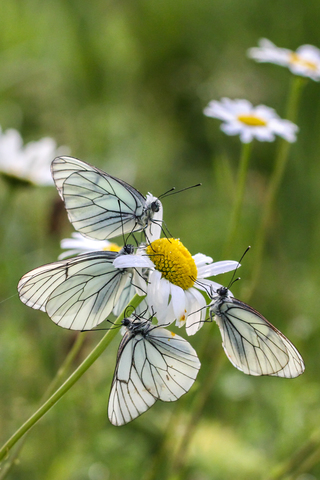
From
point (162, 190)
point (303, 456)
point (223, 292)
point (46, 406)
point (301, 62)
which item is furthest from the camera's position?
point (162, 190)

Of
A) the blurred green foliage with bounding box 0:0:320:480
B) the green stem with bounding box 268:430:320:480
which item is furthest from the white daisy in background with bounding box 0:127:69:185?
the green stem with bounding box 268:430:320:480

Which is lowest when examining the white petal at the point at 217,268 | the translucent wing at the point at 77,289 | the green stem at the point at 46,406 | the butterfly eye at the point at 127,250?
the green stem at the point at 46,406

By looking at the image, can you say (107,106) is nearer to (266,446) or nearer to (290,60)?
(290,60)

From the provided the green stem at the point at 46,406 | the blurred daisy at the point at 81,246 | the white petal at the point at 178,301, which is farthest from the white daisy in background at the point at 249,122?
the green stem at the point at 46,406

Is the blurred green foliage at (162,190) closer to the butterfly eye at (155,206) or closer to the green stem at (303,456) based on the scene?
the green stem at (303,456)

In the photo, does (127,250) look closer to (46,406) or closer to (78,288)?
(78,288)

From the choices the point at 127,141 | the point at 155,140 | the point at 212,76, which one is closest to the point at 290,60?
the point at 127,141

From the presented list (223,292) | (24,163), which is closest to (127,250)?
(223,292)
